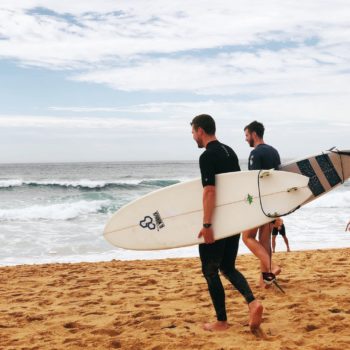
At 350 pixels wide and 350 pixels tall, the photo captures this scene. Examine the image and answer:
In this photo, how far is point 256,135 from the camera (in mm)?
4438

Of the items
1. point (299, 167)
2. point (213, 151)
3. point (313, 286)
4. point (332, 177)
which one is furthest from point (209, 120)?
point (313, 286)

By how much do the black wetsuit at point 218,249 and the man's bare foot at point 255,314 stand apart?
0.04 metres

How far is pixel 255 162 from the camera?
13.8 feet

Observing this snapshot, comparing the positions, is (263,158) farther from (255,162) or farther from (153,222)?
(153,222)

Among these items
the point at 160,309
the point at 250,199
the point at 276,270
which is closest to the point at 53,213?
the point at 160,309

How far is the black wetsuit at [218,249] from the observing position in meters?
3.16

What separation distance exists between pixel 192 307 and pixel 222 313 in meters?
0.89

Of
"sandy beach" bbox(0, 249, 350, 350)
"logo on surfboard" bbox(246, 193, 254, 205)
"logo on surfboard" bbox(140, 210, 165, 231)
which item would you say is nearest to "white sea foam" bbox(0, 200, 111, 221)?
"sandy beach" bbox(0, 249, 350, 350)

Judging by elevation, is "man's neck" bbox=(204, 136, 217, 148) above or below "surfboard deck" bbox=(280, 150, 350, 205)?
above

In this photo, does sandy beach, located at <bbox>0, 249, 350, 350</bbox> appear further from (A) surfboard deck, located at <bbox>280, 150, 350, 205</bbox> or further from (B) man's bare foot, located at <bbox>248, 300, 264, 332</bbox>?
(A) surfboard deck, located at <bbox>280, 150, 350, 205</bbox>

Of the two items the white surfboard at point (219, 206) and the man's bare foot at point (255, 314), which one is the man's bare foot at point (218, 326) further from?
the white surfboard at point (219, 206)

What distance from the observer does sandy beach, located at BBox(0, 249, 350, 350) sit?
3.34m

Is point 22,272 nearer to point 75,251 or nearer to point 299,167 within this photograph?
point 75,251

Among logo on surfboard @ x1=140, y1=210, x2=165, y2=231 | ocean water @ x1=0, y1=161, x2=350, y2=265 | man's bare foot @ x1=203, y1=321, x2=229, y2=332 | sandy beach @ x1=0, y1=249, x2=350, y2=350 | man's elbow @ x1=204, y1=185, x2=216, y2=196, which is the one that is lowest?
ocean water @ x1=0, y1=161, x2=350, y2=265
